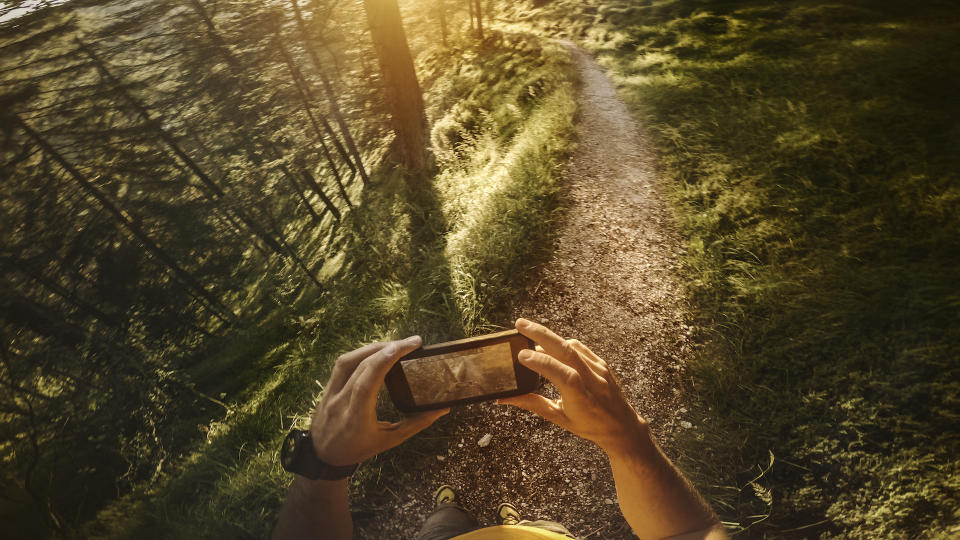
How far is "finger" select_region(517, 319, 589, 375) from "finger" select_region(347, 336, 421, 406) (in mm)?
524

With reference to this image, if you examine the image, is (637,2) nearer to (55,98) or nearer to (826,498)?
(826,498)

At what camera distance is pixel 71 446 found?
5.35m

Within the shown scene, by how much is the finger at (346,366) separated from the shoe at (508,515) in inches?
78.6

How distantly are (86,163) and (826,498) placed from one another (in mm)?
13995

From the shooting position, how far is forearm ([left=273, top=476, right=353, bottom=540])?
74.1 inches

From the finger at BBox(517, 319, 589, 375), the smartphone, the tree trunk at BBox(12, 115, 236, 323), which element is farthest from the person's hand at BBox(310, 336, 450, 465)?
the tree trunk at BBox(12, 115, 236, 323)

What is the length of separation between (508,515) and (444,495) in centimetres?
57

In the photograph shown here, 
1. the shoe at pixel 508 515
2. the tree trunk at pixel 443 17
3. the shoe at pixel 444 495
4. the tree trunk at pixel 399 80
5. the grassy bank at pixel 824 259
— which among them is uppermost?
the tree trunk at pixel 443 17

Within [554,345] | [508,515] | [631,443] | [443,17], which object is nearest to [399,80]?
[443,17]

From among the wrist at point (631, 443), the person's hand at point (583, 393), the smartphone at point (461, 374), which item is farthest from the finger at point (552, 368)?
the wrist at point (631, 443)

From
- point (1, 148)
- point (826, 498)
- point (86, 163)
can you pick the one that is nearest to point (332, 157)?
point (86, 163)

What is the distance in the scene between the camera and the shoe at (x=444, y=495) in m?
2.83

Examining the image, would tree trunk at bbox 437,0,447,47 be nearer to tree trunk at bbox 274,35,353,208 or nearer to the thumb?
tree trunk at bbox 274,35,353,208

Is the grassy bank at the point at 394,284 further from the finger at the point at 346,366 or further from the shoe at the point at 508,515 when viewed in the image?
the finger at the point at 346,366
